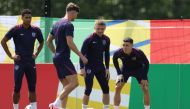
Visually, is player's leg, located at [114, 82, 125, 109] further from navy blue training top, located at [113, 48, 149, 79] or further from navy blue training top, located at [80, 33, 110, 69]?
navy blue training top, located at [80, 33, 110, 69]

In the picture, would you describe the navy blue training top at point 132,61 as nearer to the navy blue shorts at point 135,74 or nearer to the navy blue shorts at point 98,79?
the navy blue shorts at point 135,74

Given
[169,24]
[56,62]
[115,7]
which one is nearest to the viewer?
[56,62]

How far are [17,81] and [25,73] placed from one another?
25cm

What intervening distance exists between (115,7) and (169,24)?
23631mm

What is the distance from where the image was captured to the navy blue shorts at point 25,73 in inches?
729

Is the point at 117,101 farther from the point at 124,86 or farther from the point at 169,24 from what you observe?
the point at 169,24

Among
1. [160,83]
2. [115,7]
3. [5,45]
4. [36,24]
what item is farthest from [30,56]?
[115,7]

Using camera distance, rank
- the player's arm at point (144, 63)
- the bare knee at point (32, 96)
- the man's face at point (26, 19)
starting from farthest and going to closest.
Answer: the player's arm at point (144, 63)
the bare knee at point (32, 96)
the man's face at point (26, 19)

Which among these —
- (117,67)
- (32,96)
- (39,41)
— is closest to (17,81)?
(32,96)

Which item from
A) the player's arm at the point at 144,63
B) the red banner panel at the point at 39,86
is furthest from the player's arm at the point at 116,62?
the red banner panel at the point at 39,86

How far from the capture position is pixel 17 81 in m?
18.6

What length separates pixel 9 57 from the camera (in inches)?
764

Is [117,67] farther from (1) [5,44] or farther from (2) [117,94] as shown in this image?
(1) [5,44]

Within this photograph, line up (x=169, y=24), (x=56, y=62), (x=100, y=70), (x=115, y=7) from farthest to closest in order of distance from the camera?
(x=115, y=7) < (x=169, y=24) < (x=100, y=70) < (x=56, y=62)
